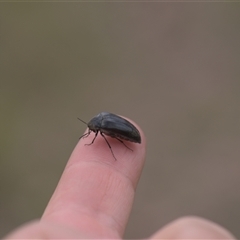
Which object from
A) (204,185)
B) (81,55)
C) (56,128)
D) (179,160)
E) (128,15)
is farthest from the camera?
(128,15)

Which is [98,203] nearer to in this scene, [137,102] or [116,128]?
[116,128]

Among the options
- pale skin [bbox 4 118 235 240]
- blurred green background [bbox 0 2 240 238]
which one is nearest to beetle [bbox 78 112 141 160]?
pale skin [bbox 4 118 235 240]

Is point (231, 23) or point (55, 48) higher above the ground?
point (231, 23)

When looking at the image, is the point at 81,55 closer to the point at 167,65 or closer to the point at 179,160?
the point at 167,65

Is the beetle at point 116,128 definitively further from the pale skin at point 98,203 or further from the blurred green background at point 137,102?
the blurred green background at point 137,102

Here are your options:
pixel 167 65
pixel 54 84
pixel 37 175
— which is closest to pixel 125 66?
pixel 167 65

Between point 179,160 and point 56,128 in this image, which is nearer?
point 179,160

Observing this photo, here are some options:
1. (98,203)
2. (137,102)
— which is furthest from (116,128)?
(137,102)

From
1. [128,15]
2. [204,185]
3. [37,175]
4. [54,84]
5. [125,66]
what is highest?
[128,15]
